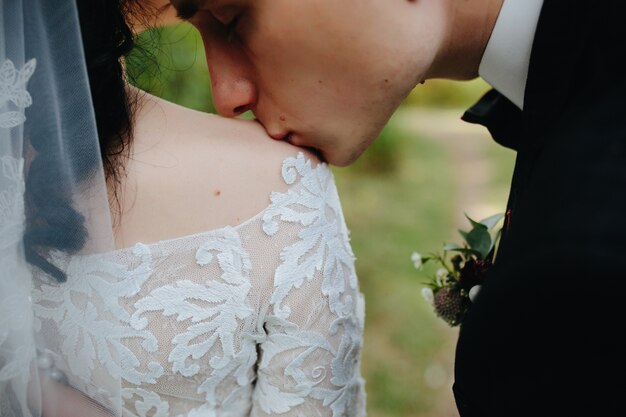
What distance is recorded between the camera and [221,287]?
60.7 inches

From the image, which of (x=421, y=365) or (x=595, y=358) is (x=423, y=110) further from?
(x=595, y=358)

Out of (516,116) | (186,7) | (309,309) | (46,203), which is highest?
(186,7)

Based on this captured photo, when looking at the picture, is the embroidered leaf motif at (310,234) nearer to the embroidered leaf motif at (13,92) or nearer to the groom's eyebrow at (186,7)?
the groom's eyebrow at (186,7)

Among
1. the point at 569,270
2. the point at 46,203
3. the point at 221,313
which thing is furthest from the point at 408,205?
the point at 569,270

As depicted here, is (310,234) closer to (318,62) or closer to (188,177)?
(188,177)

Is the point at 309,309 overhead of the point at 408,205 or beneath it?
overhead

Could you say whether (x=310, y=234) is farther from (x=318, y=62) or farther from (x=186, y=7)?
(x=186, y=7)

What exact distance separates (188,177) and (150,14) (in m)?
0.47

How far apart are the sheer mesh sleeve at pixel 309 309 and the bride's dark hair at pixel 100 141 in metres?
0.39

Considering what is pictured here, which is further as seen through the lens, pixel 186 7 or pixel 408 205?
pixel 408 205

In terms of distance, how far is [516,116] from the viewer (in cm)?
220

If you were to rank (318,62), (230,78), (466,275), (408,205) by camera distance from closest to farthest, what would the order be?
(318,62) < (230,78) < (466,275) < (408,205)

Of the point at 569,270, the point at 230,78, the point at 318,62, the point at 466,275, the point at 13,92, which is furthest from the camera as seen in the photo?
the point at 466,275

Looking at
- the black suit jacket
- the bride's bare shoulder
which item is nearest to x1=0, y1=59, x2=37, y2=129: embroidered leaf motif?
the bride's bare shoulder
